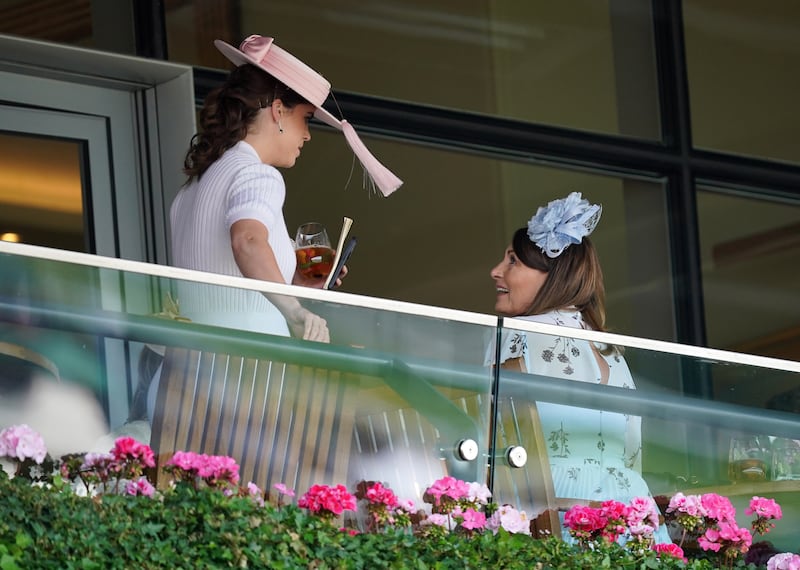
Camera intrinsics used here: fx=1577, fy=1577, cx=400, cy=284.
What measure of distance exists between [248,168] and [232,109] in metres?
0.26

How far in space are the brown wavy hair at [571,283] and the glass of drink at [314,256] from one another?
0.89 meters

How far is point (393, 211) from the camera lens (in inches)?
328

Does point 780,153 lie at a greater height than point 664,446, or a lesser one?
greater

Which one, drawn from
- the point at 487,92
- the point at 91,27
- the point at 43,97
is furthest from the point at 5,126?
the point at 487,92

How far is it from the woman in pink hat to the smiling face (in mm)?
871

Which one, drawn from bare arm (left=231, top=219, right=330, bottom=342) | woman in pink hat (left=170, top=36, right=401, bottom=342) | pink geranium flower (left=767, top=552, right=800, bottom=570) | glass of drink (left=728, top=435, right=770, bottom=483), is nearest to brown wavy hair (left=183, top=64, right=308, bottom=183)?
woman in pink hat (left=170, top=36, right=401, bottom=342)

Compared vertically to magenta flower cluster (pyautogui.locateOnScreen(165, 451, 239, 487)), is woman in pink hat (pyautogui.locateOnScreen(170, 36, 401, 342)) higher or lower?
higher

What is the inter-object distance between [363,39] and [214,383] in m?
4.57

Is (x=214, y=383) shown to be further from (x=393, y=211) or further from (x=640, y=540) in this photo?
(x=393, y=211)

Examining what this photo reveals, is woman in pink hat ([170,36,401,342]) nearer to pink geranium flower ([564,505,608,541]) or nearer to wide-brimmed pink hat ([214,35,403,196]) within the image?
wide-brimmed pink hat ([214,35,403,196])

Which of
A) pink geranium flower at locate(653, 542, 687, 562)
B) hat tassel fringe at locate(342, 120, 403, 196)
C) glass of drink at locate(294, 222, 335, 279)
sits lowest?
pink geranium flower at locate(653, 542, 687, 562)

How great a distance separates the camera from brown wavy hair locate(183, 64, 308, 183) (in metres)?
4.42

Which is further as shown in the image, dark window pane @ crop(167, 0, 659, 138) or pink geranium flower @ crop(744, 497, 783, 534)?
dark window pane @ crop(167, 0, 659, 138)

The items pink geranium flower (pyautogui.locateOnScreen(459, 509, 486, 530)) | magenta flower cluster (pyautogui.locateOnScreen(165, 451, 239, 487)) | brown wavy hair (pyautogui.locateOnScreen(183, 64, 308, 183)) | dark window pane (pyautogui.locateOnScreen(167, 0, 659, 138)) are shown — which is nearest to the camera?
magenta flower cluster (pyautogui.locateOnScreen(165, 451, 239, 487))
